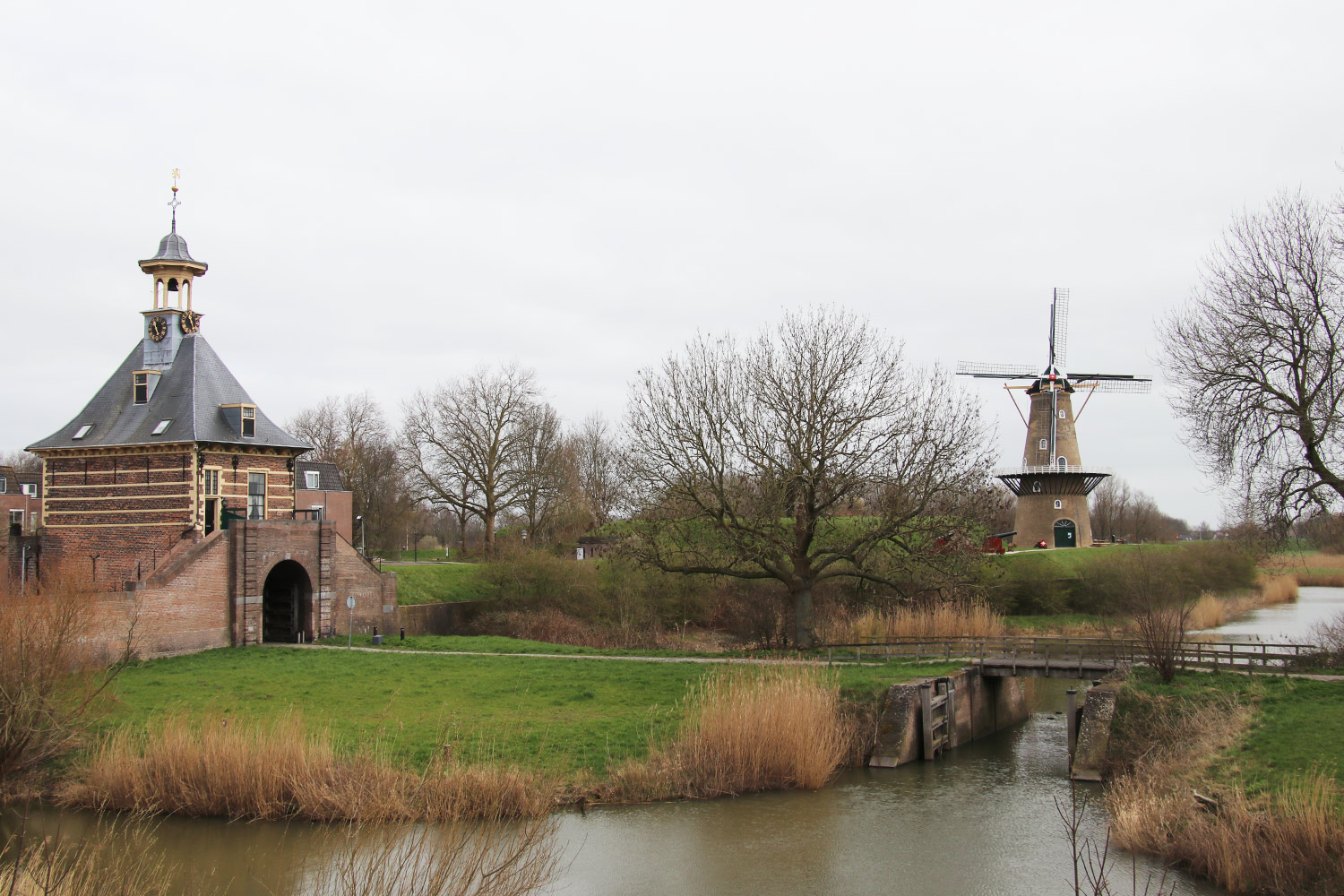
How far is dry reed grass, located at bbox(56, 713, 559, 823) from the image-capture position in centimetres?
1262

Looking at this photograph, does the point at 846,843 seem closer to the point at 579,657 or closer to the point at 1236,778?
the point at 1236,778

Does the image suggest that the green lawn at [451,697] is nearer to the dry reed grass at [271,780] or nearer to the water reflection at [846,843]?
the dry reed grass at [271,780]

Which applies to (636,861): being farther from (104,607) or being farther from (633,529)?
(104,607)

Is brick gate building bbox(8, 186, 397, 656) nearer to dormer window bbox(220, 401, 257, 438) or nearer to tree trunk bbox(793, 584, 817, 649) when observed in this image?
dormer window bbox(220, 401, 257, 438)

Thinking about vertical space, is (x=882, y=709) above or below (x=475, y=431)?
below

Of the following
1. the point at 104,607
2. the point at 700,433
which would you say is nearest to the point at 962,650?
the point at 700,433

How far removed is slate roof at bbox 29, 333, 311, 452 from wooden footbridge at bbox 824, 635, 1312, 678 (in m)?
17.2

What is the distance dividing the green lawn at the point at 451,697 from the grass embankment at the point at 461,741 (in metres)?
0.05

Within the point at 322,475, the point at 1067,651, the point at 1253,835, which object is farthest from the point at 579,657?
the point at 322,475

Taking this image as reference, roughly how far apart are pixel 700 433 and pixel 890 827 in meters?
11.2

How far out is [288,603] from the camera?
29.5 meters

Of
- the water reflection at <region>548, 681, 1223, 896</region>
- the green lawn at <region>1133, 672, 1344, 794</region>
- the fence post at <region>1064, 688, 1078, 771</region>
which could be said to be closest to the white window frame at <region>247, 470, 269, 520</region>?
the water reflection at <region>548, 681, 1223, 896</region>

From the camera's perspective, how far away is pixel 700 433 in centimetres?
2311

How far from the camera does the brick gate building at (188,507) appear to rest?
86.0 ft
